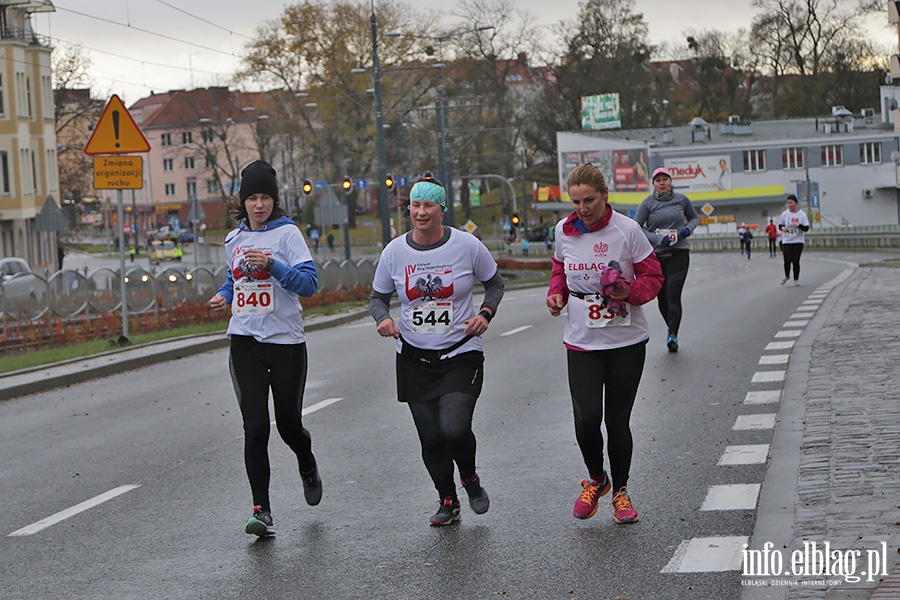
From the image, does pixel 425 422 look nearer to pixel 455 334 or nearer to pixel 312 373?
pixel 455 334

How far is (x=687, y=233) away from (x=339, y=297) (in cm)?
1910

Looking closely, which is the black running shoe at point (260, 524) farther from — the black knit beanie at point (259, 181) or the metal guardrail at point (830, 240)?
the metal guardrail at point (830, 240)

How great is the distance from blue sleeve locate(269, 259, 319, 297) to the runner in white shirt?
0.34 metres

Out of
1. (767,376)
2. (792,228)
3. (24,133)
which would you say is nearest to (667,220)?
(767,376)

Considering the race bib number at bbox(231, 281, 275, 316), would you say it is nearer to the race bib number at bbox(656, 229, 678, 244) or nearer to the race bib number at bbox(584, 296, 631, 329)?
the race bib number at bbox(584, 296, 631, 329)

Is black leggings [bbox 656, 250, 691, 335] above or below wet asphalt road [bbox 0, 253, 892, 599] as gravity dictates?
above

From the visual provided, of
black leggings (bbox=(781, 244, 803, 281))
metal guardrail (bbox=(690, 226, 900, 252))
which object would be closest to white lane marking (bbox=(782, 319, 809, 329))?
black leggings (bbox=(781, 244, 803, 281))

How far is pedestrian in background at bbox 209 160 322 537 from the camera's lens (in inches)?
295

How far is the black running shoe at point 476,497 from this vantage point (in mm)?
7488

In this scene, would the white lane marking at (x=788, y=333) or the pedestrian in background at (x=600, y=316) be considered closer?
the pedestrian in background at (x=600, y=316)

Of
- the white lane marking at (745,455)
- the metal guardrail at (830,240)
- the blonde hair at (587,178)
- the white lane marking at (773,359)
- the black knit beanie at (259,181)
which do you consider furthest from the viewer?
the metal guardrail at (830,240)

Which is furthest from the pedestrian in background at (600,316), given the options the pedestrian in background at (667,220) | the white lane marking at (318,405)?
the pedestrian in background at (667,220)

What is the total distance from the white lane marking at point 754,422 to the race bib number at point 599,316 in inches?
122

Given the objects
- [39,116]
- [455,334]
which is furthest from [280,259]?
[39,116]
